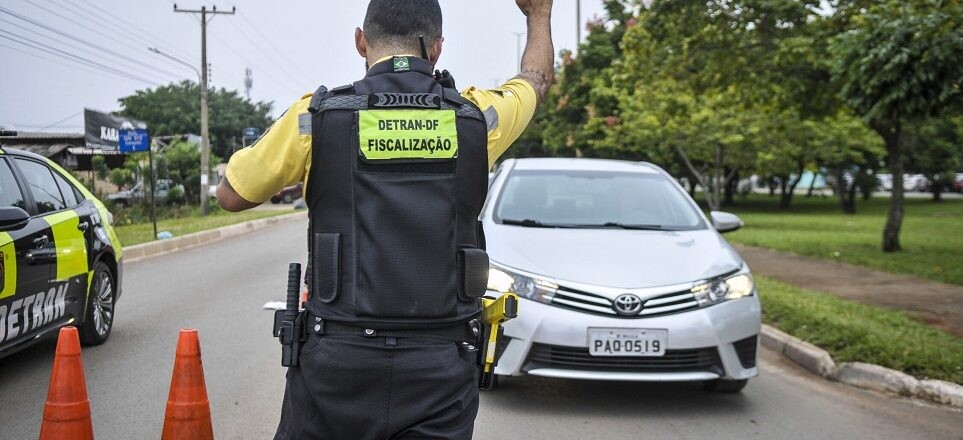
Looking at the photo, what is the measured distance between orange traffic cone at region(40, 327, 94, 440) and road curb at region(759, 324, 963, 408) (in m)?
5.27

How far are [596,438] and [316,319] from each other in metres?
3.16

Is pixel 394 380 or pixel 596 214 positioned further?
pixel 596 214

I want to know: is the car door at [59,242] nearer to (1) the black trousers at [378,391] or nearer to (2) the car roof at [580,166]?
(2) the car roof at [580,166]

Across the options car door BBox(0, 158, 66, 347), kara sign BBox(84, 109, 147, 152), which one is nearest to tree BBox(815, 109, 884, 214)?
kara sign BBox(84, 109, 147, 152)

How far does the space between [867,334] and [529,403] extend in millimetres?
3422

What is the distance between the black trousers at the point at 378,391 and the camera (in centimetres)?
213

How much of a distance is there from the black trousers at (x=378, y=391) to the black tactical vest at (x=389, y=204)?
6 cm

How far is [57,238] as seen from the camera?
6.33 m

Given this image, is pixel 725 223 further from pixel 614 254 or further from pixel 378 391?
pixel 378 391

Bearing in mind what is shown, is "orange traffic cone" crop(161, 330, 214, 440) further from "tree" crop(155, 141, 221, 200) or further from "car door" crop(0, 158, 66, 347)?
"tree" crop(155, 141, 221, 200)

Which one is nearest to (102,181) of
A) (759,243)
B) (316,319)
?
(759,243)

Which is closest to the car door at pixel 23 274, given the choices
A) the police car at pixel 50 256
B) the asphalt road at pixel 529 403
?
the police car at pixel 50 256

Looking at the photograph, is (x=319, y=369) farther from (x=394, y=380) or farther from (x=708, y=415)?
(x=708, y=415)

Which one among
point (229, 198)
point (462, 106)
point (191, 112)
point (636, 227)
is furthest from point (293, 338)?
point (191, 112)
